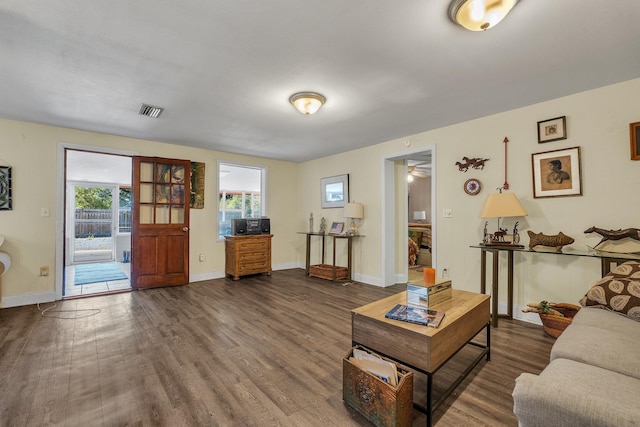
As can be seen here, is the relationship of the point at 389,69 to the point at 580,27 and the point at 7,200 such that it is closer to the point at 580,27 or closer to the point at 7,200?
the point at 580,27

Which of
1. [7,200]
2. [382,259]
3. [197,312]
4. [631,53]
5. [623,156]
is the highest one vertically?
[631,53]

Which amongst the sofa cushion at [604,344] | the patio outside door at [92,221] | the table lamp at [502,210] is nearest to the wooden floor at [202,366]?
the sofa cushion at [604,344]

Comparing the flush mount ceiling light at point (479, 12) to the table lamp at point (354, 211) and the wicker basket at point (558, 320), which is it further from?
the table lamp at point (354, 211)

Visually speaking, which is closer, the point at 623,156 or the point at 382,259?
the point at 623,156

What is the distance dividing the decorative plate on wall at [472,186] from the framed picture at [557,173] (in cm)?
56

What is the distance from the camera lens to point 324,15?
171cm

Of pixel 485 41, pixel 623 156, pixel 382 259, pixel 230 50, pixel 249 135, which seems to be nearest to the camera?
pixel 485 41

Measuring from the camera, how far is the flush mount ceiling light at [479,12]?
1.56 meters

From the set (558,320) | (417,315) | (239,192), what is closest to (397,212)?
(558,320)

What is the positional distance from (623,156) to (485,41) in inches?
70.5

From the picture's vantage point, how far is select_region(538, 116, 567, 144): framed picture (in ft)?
9.24

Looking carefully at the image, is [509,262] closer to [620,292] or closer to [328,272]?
[620,292]

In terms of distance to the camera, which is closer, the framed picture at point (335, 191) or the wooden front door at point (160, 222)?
the wooden front door at point (160, 222)

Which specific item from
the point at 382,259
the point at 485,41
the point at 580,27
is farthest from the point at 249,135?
the point at 580,27
